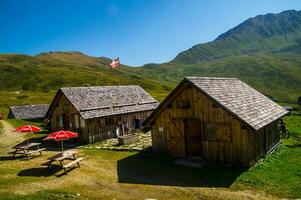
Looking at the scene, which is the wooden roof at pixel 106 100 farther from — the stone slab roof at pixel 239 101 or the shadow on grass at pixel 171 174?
the stone slab roof at pixel 239 101

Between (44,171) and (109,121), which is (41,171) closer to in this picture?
(44,171)

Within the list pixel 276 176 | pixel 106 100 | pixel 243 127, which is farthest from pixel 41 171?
pixel 106 100

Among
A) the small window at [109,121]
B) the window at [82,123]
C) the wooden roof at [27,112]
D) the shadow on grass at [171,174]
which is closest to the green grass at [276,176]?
the shadow on grass at [171,174]

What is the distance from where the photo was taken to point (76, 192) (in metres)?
14.8

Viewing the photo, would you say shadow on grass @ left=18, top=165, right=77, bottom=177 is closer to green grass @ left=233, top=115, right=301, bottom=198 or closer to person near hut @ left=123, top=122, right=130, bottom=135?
green grass @ left=233, top=115, right=301, bottom=198

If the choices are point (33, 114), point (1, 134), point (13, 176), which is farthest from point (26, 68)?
point (13, 176)

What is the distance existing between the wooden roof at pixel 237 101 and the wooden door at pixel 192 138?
9.10 ft

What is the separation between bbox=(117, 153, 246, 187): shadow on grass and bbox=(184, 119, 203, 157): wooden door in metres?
1.58

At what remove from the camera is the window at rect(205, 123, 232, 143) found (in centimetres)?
1875

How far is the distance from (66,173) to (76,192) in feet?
13.0

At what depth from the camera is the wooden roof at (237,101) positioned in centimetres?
1853

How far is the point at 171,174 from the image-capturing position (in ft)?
59.0

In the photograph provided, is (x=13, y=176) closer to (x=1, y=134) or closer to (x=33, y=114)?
(x=1, y=134)

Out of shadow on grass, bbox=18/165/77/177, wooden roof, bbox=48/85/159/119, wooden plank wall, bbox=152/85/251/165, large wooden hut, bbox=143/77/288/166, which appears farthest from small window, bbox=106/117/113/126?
shadow on grass, bbox=18/165/77/177
